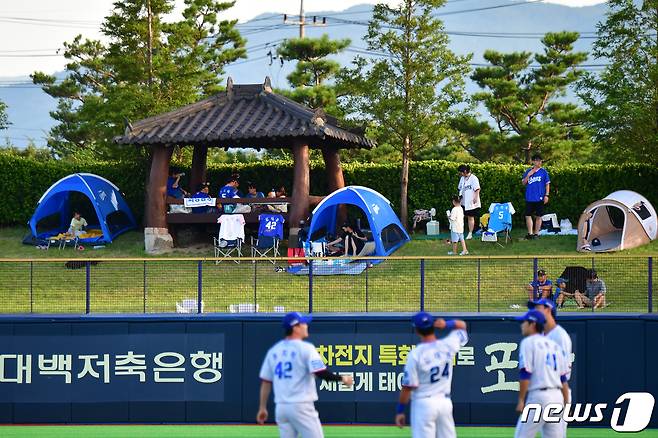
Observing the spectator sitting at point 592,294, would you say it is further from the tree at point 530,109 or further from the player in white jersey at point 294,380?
the tree at point 530,109

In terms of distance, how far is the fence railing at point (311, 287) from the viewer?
18266mm

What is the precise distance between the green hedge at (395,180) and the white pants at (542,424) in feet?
60.5

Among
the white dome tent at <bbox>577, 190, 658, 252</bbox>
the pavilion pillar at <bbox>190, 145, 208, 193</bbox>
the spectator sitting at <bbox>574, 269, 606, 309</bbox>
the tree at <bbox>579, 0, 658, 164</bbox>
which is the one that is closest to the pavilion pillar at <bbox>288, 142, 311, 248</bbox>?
the pavilion pillar at <bbox>190, 145, 208, 193</bbox>

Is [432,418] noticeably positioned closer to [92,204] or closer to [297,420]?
[297,420]

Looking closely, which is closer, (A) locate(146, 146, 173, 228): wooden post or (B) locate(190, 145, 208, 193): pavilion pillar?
(A) locate(146, 146, 173, 228): wooden post

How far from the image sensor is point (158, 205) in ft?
95.2

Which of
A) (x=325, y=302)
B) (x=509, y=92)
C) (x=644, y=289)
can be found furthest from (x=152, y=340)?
(x=509, y=92)

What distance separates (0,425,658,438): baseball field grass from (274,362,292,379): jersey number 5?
3.84 meters

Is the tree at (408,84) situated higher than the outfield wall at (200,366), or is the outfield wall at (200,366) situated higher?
the tree at (408,84)

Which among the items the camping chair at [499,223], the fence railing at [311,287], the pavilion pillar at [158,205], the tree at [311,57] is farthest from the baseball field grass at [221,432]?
the tree at [311,57]

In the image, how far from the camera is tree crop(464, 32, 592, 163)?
44625 mm

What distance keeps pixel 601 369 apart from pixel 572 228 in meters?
14.2

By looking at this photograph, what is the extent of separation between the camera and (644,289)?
58.9ft

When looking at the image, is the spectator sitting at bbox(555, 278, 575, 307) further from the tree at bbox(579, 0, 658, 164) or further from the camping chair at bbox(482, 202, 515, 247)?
the tree at bbox(579, 0, 658, 164)
